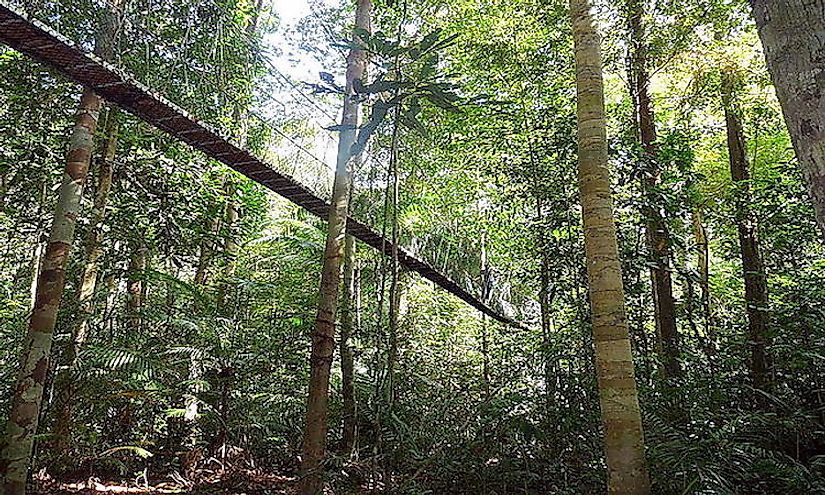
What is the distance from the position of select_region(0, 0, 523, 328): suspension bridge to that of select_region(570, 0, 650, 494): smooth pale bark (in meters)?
1.44

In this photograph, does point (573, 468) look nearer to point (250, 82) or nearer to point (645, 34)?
point (645, 34)

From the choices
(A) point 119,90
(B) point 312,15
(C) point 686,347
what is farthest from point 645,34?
(B) point 312,15

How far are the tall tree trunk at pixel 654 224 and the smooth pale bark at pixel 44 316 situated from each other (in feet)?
13.6

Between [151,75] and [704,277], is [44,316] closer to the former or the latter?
[151,75]

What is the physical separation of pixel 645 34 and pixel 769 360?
265 cm

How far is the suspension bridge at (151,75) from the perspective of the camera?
3.71m

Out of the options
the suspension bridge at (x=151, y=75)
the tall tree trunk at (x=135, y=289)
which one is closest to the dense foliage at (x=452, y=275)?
the tall tree trunk at (x=135, y=289)

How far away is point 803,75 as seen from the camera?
0.75 m

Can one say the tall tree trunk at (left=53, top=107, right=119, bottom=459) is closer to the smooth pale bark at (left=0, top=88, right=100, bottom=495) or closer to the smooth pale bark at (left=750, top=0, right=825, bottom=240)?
the smooth pale bark at (left=0, top=88, right=100, bottom=495)

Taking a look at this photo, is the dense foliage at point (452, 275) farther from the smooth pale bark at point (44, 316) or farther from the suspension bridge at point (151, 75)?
the smooth pale bark at point (44, 316)

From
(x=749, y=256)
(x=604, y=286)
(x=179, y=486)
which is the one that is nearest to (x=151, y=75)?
(x=179, y=486)

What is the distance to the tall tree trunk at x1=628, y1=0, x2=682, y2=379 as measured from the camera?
4.25m

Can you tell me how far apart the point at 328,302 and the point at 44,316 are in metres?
1.98

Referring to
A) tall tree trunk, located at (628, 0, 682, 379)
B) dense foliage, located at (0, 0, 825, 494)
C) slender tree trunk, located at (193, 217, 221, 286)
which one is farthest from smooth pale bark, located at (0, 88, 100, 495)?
tall tree trunk, located at (628, 0, 682, 379)
